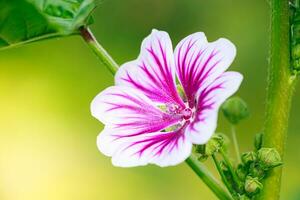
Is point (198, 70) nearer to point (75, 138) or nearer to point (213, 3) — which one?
point (75, 138)

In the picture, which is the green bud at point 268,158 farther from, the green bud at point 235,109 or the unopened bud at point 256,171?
the green bud at point 235,109

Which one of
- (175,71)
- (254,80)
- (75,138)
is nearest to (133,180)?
(75,138)

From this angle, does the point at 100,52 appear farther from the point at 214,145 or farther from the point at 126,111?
the point at 214,145

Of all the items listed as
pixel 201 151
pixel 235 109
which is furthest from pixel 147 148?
pixel 235 109

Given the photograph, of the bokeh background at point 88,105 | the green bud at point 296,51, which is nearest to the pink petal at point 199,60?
the green bud at point 296,51

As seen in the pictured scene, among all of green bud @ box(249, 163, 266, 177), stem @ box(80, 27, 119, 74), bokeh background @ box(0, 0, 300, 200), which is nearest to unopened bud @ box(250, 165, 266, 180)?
green bud @ box(249, 163, 266, 177)

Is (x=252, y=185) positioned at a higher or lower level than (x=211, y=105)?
lower
